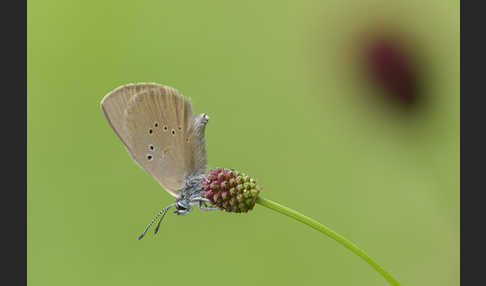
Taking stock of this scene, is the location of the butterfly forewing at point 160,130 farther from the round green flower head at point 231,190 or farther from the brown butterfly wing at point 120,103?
the round green flower head at point 231,190

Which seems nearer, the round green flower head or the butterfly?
the round green flower head

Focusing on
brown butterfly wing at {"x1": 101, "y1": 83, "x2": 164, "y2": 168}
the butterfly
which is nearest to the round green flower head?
the butterfly

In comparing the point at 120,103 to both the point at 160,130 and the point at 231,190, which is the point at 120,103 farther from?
the point at 231,190

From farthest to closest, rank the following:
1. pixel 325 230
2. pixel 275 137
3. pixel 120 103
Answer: pixel 275 137 < pixel 120 103 < pixel 325 230

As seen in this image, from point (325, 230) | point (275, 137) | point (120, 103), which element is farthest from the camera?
point (275, 137)

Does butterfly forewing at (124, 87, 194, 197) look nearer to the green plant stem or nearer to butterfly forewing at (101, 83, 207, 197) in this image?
butterfly forewing at (101, 83, 207, 197)

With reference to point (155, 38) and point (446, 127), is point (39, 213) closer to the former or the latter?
point (155, 38)

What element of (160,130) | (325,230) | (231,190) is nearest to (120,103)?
(160,130)
